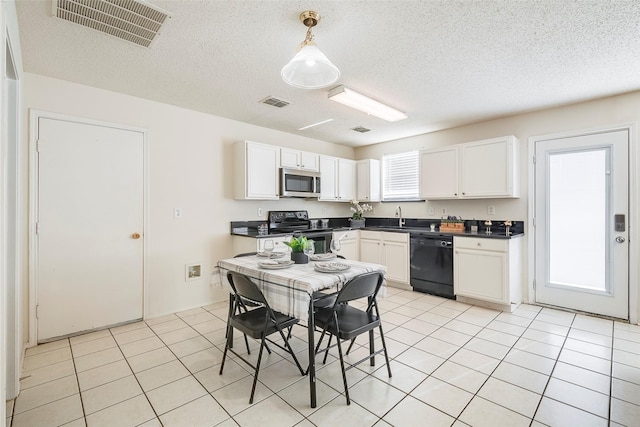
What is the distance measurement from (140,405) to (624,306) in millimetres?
4705

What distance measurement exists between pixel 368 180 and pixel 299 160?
1465mm

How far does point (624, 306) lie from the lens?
3291 mm

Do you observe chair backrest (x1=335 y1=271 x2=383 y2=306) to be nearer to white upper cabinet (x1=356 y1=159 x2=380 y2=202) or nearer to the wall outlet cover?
the wall outlet cover

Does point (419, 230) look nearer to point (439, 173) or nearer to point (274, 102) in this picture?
point (439, 173)

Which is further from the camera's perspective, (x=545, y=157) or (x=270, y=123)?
(x=270, y=123)

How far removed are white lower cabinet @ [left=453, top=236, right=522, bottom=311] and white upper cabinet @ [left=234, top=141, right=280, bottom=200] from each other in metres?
2.64

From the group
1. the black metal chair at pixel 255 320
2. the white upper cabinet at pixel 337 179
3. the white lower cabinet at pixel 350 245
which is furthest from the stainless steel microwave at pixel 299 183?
the black metal chair at pixel 255 320

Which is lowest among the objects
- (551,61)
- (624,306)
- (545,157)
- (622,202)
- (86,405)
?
(86,405)

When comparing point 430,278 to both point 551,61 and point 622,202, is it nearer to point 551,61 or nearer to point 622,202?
point 622,202

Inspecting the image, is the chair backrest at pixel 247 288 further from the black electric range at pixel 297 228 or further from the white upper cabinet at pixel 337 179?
the white upper cabinet at pixel 337 179

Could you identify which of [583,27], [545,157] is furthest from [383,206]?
[583,27]

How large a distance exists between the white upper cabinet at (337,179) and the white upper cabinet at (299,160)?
0.50ft

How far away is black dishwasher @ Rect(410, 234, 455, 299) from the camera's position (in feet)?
13.5

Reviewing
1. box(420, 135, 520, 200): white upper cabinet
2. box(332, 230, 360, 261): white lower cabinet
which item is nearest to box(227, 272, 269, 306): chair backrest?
box(332, 230, 360, 261): white lower cabinet
